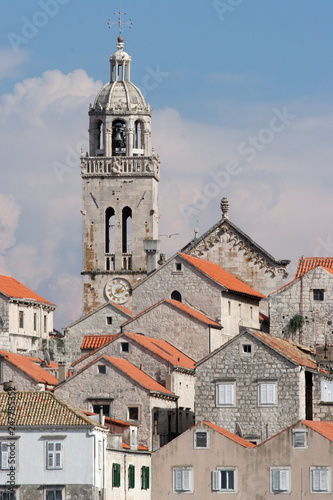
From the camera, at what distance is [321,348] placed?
109250mm

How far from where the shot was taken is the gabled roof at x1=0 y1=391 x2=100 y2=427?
298 feet

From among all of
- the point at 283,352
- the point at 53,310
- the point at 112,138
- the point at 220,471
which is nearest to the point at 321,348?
the point at 283,352

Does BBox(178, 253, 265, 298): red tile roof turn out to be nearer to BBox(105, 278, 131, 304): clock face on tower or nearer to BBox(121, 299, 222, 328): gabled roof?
BBox(121, 299, 222, 328): gabled roof

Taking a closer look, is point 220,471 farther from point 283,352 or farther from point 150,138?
point 150,138

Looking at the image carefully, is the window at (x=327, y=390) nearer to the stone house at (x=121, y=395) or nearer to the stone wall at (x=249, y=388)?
the stone wall at (x=249, y=388)

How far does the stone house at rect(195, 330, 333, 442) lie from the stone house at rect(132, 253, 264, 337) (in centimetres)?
1474

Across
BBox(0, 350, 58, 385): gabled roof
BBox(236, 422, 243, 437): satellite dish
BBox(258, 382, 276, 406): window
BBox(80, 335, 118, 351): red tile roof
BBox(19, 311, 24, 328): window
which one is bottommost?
BBox(236, 422, 243, 437): satellite dish

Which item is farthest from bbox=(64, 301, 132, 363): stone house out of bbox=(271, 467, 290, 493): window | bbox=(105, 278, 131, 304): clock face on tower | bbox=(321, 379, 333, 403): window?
bbox=(271, 467, 290, 493): window

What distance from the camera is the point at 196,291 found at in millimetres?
114375

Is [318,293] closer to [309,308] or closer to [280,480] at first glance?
[309,308]

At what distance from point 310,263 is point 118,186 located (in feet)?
101

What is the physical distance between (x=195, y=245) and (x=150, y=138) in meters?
21.7

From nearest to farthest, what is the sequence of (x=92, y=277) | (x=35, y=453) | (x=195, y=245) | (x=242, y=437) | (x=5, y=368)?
(x=35, y=453), (x=242, y=437), (x=5, y=368), (x=195, y=245), (x=92, y=277)

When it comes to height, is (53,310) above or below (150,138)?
below
